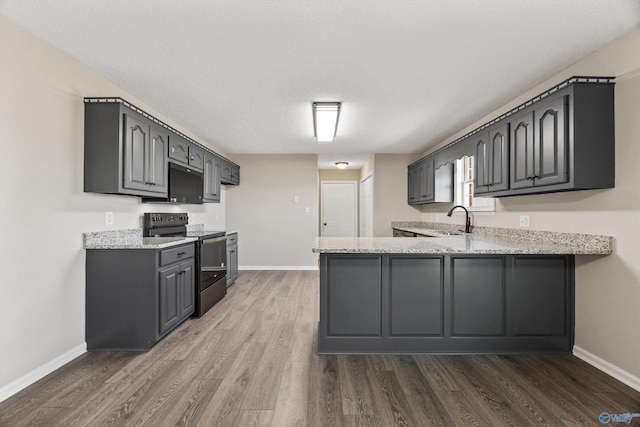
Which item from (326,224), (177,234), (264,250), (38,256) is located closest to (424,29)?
(38,256)

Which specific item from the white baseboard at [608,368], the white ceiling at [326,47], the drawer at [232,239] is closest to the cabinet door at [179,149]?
the white ceiling at [326,47]

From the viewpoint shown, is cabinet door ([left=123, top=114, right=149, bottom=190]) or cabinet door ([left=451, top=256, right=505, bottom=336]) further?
cabinet door ([left=123, top=114, right=149, bottom=190])

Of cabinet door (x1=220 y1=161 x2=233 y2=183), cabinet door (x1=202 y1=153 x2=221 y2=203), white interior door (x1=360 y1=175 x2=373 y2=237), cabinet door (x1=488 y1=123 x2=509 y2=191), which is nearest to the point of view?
cabinet door (x1=488 y1=123 x2=509 y2=191)

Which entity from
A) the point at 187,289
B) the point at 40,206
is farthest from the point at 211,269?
the point at 40,206

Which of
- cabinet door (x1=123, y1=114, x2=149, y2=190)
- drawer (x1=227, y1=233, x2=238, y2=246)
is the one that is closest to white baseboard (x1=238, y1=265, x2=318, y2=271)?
drawer (x1=227, y1=233, x2=238, y2=246)

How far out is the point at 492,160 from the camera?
10.8 feet

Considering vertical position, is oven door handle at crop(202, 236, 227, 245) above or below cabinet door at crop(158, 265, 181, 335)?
above

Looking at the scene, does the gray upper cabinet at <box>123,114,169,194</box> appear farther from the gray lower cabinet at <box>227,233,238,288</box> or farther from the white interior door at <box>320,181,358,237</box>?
the white interior door at <box>320,181,358,237</box>

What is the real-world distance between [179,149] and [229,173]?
6.61 ft

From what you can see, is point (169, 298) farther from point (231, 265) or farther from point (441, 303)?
point (441, 303)

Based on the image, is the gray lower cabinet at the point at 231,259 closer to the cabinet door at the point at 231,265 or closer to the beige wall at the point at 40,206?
the cabinet door at the point at 231,265

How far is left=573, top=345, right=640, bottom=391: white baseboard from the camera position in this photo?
2135mm

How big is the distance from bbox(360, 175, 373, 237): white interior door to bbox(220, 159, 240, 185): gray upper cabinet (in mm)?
2689

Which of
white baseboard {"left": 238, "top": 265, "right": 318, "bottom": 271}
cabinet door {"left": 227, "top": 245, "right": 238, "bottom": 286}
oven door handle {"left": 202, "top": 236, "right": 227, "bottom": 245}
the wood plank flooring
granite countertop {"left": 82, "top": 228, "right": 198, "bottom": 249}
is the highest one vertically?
granite countertop {"left": 82, "top": 228, "right": 198, "bottom": 249}
